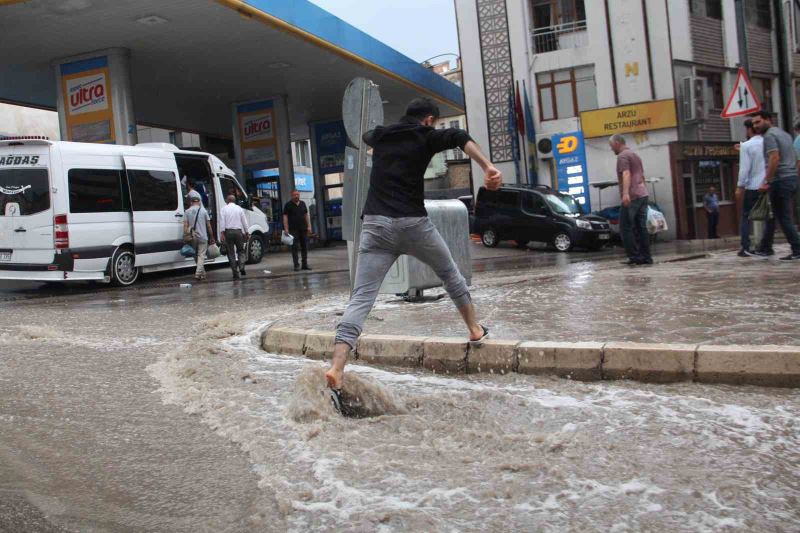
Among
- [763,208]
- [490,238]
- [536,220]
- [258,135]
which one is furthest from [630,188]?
[258,135]

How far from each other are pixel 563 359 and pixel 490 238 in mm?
19005

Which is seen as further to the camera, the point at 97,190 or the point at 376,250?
the point at 97,190

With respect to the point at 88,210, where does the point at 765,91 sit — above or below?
above

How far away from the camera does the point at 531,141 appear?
27594 mm

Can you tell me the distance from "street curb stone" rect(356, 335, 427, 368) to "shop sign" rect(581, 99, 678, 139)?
2179 cm

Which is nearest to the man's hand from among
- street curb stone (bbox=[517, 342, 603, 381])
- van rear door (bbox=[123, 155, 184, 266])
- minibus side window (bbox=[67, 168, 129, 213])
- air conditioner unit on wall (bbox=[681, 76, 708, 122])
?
street curb stone (bbox=[517, 342, 603, 381])

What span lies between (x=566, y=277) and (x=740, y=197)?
2622mm

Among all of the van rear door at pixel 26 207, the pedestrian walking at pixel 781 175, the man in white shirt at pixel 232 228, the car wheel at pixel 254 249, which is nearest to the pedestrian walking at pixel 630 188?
the pedestrian walking at pixel 781 175

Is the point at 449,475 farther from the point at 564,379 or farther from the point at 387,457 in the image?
the point at 564,379

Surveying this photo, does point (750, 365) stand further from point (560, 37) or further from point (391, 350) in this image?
point (560, 37)

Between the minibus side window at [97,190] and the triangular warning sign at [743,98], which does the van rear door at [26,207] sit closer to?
the minibus side window at [97,190]

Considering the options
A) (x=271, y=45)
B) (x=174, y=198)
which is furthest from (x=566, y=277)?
(x=271, y=45)

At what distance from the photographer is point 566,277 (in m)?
10.2

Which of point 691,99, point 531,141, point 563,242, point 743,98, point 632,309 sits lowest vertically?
point 632,309
